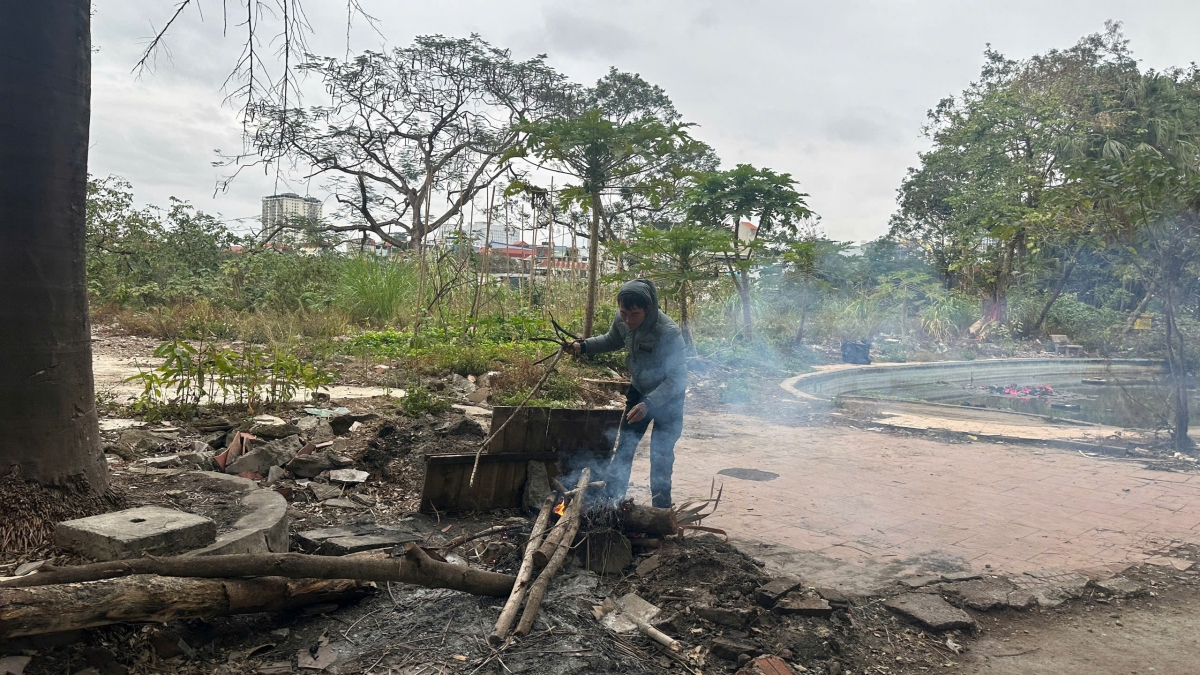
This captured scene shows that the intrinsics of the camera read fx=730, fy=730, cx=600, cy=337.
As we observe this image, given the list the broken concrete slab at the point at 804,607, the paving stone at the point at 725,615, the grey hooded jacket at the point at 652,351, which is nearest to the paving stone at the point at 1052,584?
the broken concrete slab at the point at 804,607

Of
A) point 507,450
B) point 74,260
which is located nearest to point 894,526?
point 507,450

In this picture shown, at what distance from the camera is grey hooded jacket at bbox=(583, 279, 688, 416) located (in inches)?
175

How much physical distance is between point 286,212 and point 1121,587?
2054 cm

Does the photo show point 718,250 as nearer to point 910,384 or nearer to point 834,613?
point 910,384

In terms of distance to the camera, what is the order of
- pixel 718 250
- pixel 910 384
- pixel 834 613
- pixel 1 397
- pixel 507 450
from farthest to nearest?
pixel 910 384 < pixel 718 250 < pixel 507 450 < pixel 834 613 < pixel 1 397

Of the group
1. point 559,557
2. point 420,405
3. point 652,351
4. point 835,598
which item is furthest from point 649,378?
point 420,405

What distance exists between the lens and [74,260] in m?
3.06

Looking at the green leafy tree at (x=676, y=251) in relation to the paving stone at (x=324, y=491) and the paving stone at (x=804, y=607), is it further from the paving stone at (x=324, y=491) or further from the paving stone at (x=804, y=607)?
the paving stone at (x=804, y=607)

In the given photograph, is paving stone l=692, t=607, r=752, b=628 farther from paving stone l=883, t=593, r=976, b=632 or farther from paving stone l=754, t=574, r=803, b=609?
paving stone l=883, t=593, r=976, b=632

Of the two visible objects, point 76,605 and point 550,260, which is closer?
point 76,605

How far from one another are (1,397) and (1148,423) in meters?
10.8

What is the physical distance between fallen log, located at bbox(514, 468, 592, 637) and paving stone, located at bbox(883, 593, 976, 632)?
1.55 meters

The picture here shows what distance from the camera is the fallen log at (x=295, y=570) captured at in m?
2.38

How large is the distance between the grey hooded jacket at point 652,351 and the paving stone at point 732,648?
168 cm
